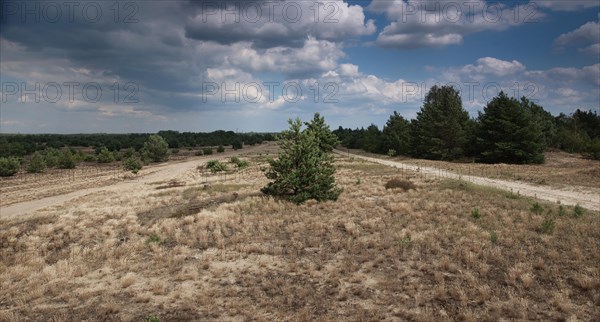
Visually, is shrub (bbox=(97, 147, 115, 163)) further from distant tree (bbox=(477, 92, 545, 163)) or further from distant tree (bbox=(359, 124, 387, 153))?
distant tree (bbox=(477, 92, 545, 163))

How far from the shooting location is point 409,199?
2273 cm

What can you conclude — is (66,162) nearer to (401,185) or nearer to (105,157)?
(105,157)

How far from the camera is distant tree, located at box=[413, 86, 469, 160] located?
5381 cm

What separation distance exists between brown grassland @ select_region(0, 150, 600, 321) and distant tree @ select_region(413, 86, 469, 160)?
111 feet

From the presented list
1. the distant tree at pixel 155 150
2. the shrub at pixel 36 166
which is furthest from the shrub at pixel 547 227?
the distant tree at pixel 155 150

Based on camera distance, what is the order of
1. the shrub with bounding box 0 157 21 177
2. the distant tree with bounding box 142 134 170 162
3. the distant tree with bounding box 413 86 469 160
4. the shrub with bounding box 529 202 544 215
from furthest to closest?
1. the distant tree with bounding box 142 134 170 162
2. the shrub with bounding box 0 157 21 177
3. the distant tree with bounding box 413 86 469 160
4. the shrub with bounding box 529 202 544 215

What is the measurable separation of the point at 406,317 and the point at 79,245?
15.6 meters

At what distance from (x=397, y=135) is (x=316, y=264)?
63058mm

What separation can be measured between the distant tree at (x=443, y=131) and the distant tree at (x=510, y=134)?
6.73 meters

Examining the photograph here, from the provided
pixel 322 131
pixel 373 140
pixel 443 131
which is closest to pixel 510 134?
pixel 443 131

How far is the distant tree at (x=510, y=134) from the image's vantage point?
142 ft

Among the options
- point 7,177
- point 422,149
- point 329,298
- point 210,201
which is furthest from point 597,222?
point 7,177

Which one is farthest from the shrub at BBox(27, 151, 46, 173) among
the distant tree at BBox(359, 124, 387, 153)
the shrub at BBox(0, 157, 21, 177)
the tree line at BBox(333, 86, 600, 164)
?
the distant tree at BBox(359, 124, 387, 153)

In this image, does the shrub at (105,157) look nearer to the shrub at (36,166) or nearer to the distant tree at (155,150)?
the distant tree at (155,150)
